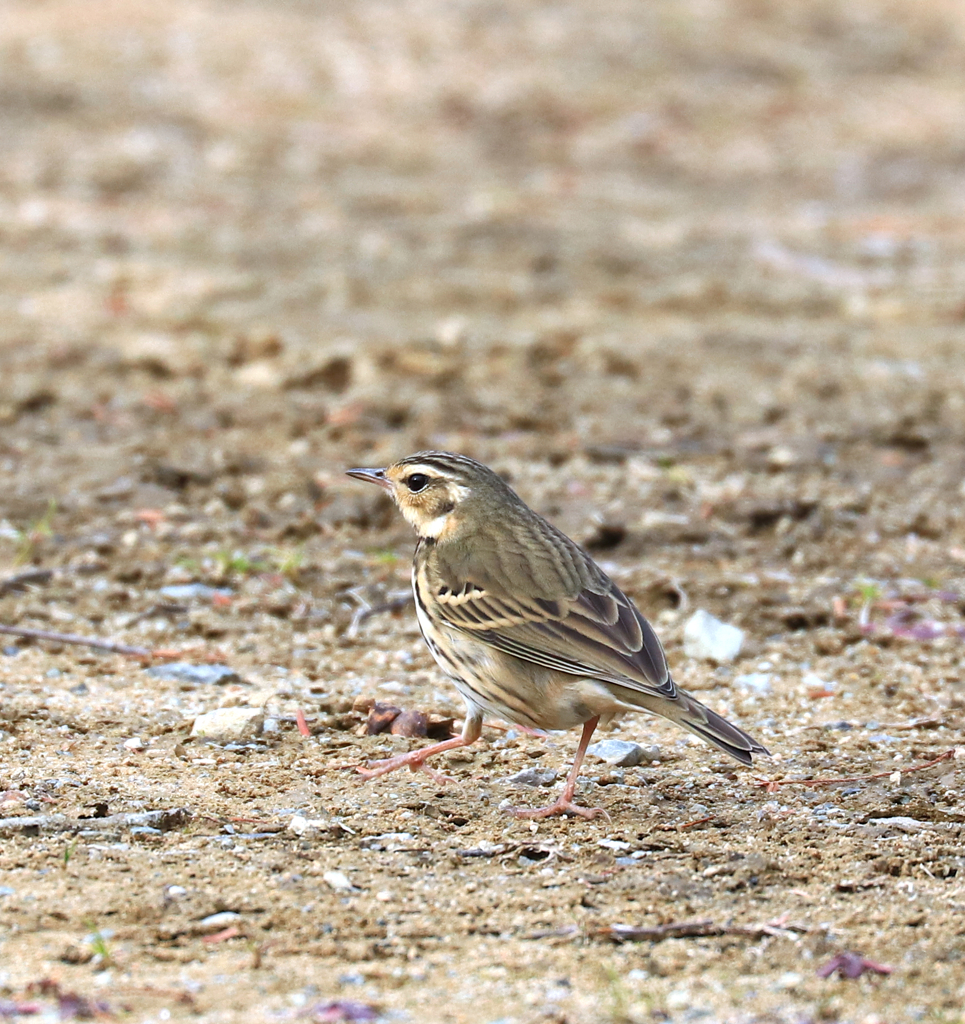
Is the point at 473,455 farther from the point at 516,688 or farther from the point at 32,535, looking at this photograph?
the point at 516,688

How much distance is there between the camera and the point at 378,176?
1357 centimetres

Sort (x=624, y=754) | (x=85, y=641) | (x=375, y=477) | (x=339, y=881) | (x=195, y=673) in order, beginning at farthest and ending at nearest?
(x=85, y=641), (x=195, y=673), (x=375, y=477), (x=624, y=754), (x=339, y=881)

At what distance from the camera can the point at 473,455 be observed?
8.48 meters

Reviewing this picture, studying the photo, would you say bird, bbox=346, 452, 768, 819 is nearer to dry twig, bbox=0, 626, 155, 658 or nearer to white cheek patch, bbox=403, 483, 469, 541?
white cheek patch, bbox=403, 483, 469, 541

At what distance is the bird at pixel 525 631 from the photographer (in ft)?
16.2

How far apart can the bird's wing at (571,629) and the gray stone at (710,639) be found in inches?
47.6

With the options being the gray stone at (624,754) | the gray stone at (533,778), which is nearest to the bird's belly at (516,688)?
the gray stone at (533,778)

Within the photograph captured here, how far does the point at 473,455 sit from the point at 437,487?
8.53 ft

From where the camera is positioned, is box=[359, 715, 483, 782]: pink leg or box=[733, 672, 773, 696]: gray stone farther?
box=[733, 672, 773, 696]: gray stone

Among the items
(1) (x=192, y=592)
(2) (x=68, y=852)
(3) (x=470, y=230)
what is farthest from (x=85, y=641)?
(3) (x=470, y=230)

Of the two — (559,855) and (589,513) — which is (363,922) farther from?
(589,513)

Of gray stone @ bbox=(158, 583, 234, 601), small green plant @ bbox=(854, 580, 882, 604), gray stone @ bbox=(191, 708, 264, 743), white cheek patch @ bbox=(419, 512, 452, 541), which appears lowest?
gray stone @ bbox=(158, 583, 234, 601)

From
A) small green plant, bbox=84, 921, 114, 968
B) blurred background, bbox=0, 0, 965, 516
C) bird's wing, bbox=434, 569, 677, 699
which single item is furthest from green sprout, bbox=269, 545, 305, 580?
small green plant, bbox=84, 921, 114, 968

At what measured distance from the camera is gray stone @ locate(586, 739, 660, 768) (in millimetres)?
5543
